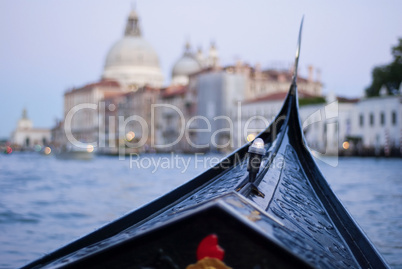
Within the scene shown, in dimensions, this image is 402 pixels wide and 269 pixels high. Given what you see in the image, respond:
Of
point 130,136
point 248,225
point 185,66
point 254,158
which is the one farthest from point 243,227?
point 185,66

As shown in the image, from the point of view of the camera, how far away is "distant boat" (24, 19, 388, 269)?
Result: 565mm

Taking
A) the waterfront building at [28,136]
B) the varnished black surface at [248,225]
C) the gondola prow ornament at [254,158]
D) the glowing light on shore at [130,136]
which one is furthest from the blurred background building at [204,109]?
the gondola prow ornament at [254,158]

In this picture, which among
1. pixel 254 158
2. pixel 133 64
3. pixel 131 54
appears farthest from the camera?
pixel 131 54

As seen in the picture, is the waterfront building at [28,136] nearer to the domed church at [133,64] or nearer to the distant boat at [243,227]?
the domed church at [133,64]

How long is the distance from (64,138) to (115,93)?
5.50m

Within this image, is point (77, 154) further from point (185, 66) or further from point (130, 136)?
point (185, 66)

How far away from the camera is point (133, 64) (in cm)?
2983

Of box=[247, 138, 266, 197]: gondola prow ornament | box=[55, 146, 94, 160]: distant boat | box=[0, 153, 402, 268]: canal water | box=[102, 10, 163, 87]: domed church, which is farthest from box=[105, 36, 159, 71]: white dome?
box=[247, 138, 266, 197]: gondola prow ornament

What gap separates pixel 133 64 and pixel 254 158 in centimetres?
2933

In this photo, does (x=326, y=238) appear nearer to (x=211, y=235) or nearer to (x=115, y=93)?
(x=211, y=235)

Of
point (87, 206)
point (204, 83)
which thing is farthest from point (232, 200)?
point (204, 83)

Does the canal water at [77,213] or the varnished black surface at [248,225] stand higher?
the varnished black surface at [248,225]

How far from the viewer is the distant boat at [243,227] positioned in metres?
0.56

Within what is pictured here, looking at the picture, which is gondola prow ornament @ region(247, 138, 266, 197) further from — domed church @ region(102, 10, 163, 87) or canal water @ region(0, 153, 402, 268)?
domed church @ region(102, 10, 163, 87)
